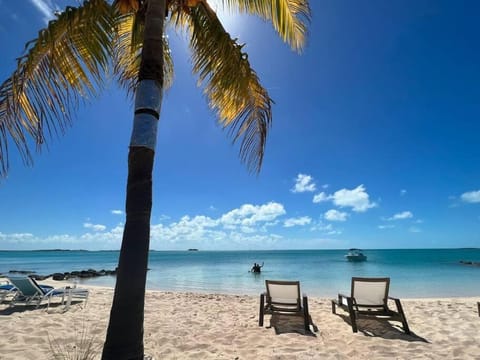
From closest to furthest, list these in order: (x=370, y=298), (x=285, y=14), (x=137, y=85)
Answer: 1. (x=137, y=85)
2. (x=285, y=14)
3. (x=370, y=298)

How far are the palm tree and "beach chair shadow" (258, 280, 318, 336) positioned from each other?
328 centimetres

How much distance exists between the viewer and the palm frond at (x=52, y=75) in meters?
3.03

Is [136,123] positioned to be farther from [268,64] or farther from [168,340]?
[268,64]

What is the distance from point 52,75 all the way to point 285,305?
→ 5633mm

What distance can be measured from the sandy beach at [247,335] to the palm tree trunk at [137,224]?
7.33 ft

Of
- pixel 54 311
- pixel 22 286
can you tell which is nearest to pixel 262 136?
pixel 54 311

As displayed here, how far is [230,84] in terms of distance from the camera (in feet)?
12.6

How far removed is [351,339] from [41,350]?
474 cm

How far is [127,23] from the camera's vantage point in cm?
478

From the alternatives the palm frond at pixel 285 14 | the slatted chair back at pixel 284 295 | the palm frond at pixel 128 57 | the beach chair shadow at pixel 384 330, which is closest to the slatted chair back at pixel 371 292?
the beach chair shadow at pixel 384 330

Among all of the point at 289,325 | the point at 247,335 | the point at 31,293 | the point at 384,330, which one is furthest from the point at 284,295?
the point at 31,293

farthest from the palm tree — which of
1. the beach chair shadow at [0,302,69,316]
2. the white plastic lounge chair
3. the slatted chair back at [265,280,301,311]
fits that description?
the white plastic lounge chair

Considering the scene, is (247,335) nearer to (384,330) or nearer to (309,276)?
(384,330)

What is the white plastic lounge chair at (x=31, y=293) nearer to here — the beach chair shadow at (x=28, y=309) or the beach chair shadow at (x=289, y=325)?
the beach chair shadow at (x=28, y=309)
